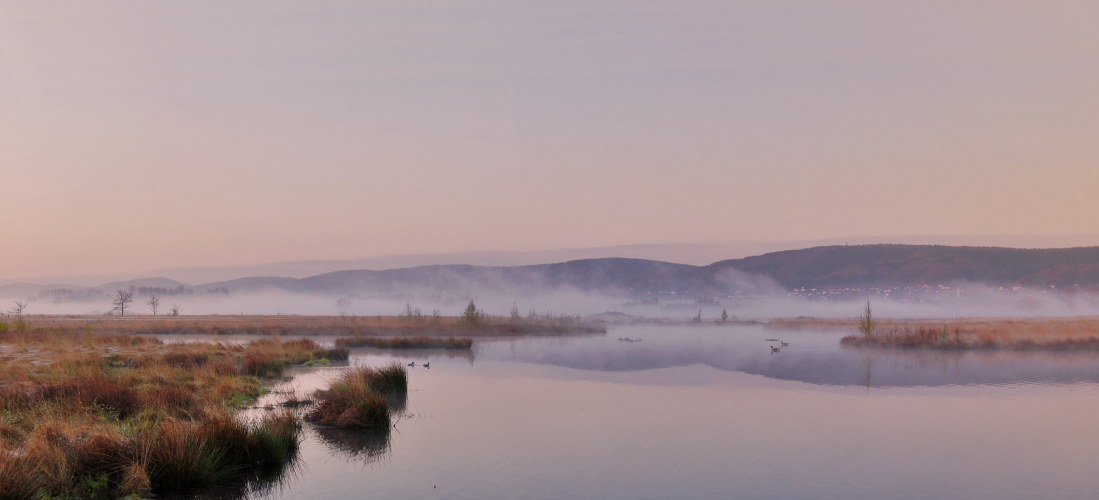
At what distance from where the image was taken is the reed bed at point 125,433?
272 inches

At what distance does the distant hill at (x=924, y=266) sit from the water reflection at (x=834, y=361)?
13236 centimetres

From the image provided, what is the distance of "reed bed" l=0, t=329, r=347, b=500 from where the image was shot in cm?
691

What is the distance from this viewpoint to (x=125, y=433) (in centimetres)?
846

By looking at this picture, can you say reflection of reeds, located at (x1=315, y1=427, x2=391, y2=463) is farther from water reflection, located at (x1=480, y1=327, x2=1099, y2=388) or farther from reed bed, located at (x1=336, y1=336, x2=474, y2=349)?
reed bed, located at (x1=336, y1=336, x2=474, y2=349)

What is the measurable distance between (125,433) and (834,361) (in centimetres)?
2434

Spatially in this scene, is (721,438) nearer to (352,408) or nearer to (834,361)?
(352,408)

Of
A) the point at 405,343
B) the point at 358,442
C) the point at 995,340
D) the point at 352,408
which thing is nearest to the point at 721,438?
the point at 358,442

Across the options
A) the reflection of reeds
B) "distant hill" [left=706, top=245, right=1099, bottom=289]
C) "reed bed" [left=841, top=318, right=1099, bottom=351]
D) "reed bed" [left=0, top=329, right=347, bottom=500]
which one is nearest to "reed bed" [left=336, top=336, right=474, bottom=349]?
"reed bed" [left=0, top=329, right=347, bottom=500]

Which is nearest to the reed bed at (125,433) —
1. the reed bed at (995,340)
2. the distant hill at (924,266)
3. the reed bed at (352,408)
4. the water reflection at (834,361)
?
the reed bed at (352,408)

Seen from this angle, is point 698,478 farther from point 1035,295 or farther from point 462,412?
point 1035,295

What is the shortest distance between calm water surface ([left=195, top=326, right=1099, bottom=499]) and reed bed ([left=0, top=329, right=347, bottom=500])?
0.69 metres

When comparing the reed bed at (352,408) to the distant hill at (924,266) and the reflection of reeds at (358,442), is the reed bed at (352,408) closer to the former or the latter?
the reflection of reeds at (358,442)

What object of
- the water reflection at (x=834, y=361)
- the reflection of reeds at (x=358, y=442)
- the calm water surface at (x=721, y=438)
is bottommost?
the water reflection at (x=834, y=361)

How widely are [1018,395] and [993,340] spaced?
18.8 m
